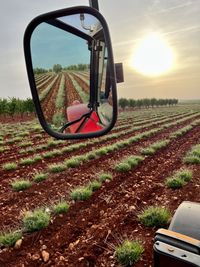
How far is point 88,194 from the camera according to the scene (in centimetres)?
662

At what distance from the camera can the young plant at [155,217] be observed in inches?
202

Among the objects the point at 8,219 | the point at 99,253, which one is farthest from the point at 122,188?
the point at 99,253

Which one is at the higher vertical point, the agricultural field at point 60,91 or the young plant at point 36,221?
the agricultural field at point 60,91

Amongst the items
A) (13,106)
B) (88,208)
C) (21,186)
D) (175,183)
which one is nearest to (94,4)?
(88,208)

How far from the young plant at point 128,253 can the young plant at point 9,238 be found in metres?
1.48

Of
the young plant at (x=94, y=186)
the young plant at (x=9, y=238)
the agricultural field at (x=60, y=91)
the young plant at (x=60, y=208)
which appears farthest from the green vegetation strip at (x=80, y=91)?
the young plant at (x=94, y=186)

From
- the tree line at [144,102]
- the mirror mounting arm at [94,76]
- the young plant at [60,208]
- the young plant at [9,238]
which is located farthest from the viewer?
the tree line at [144,102]

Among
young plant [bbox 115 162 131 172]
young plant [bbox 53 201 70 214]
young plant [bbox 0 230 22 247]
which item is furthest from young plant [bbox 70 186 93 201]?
young plant [bbox 115 162 131 172]

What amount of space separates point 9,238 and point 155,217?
214 centimetres

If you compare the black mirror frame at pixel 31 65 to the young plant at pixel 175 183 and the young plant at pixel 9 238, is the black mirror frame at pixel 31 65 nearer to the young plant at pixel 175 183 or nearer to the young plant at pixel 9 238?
the young plant at pixel 9 238

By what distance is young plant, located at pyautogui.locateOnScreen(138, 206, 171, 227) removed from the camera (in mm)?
5141

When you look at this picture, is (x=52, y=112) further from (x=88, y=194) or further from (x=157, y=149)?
(x=157, y=149)

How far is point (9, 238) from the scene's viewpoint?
4.82m

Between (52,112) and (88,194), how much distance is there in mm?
4999
